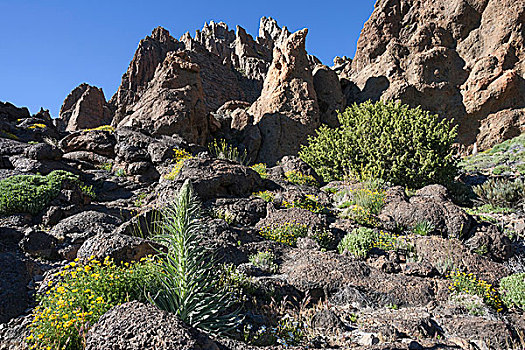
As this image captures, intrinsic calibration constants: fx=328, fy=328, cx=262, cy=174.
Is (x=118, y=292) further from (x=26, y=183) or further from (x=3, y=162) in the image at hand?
(x=3, y=162)

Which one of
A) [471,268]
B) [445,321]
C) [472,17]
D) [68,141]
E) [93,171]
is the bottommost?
[445,321]

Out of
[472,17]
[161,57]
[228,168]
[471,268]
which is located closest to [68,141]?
[228,168]

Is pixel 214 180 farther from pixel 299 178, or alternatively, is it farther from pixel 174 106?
pixel 174 106

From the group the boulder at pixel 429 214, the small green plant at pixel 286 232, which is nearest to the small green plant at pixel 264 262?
the small green plant at pixel 286 232

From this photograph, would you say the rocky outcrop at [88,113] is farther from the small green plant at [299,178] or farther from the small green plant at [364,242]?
the small green plant at [364,242]

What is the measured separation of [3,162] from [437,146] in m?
15.0

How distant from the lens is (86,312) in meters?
3.54

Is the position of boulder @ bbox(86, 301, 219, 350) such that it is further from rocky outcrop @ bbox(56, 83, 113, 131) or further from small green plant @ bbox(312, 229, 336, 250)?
rocky outcrop @ bbox(56, 83, 113, 131)

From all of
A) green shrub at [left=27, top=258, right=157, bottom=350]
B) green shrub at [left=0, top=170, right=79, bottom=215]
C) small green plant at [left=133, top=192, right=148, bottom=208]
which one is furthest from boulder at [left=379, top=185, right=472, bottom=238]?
green shrub at [left=0, top=170, right=79, bottom=215]

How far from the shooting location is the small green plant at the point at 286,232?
705 centimetres

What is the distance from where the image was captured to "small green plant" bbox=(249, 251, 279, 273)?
5758mm

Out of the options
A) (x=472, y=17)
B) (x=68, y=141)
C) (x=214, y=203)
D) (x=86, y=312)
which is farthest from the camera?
(x=472, y=17)

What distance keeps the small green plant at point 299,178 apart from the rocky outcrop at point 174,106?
21.0 feet

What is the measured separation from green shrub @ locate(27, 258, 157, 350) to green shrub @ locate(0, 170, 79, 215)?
4.37 metres
